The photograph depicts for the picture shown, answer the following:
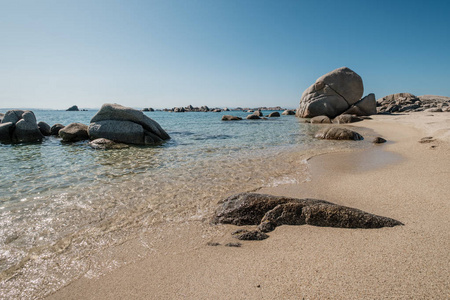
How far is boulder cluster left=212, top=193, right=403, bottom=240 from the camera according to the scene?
9.75ft

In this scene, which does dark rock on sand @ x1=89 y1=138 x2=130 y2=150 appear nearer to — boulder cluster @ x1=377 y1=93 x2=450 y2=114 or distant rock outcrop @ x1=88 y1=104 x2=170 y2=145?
distant rock outcrop @ x1=88 y1=104 x2=170 y2=145

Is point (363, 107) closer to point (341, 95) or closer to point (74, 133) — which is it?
point (341, 95)

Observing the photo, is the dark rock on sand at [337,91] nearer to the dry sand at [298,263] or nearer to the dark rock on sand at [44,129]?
the dry sand at [298,263]

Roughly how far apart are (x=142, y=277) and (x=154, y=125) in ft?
37.9

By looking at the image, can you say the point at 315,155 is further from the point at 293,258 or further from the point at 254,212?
the point at 293,258

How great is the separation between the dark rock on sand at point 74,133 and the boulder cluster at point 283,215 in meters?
12.3

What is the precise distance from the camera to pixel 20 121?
1266cm

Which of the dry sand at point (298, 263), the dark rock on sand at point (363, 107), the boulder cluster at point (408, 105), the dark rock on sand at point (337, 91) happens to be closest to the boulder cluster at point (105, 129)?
the dry sand at point (298, 263)

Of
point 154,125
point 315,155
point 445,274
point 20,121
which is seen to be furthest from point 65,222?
point 20,121

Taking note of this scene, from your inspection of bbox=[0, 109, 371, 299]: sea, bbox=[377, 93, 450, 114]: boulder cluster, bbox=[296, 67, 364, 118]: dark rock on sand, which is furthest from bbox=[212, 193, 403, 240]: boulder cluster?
bbox=[377, 93, 450, 114]: boulder cluster

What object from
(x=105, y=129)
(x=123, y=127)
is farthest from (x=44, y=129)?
(x=123, y=127)

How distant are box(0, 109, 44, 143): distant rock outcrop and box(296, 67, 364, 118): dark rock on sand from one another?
1196 inches

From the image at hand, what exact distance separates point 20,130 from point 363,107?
35.0 metres

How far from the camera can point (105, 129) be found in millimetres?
11781
